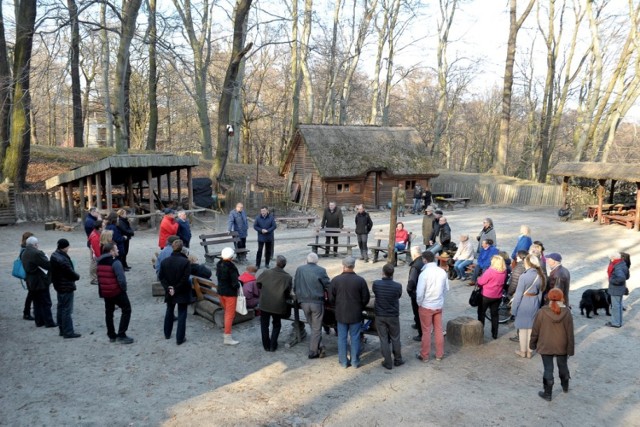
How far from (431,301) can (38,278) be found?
6204mm

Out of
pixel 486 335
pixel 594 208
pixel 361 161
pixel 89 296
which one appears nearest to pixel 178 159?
pixel 89 296

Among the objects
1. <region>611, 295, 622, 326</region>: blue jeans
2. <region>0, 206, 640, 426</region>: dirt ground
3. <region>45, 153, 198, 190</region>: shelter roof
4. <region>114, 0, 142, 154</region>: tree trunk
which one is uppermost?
<region>114, 0, 142, 154</region>: tree trunk

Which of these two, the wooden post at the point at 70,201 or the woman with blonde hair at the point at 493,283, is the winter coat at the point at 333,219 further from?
the wooden post at the point at 70,201

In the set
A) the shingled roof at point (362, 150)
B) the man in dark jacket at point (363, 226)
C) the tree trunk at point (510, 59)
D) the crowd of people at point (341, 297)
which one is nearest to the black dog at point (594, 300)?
the crowd of people at point (341, 297)

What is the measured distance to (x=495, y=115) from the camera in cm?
4978

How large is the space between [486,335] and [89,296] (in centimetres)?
776

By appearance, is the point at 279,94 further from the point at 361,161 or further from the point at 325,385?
the point at 325,385

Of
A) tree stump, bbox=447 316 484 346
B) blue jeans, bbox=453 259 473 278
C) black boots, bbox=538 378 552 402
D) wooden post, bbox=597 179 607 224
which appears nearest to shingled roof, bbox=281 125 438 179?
wooden post, bbox=597 179 607 224

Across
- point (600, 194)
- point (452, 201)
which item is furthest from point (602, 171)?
point (452, 201)

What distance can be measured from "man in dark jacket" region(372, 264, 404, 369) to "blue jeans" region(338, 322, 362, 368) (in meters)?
0.32

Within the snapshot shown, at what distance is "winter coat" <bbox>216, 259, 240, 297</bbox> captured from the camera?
25.6ft

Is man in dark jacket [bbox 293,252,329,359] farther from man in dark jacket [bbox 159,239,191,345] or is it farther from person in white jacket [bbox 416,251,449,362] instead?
man in dark jacket [bbox 159,239,191,345]

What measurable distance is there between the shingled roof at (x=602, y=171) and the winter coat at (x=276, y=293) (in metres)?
17.0

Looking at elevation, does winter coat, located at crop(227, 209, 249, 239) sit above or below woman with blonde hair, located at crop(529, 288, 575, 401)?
above
